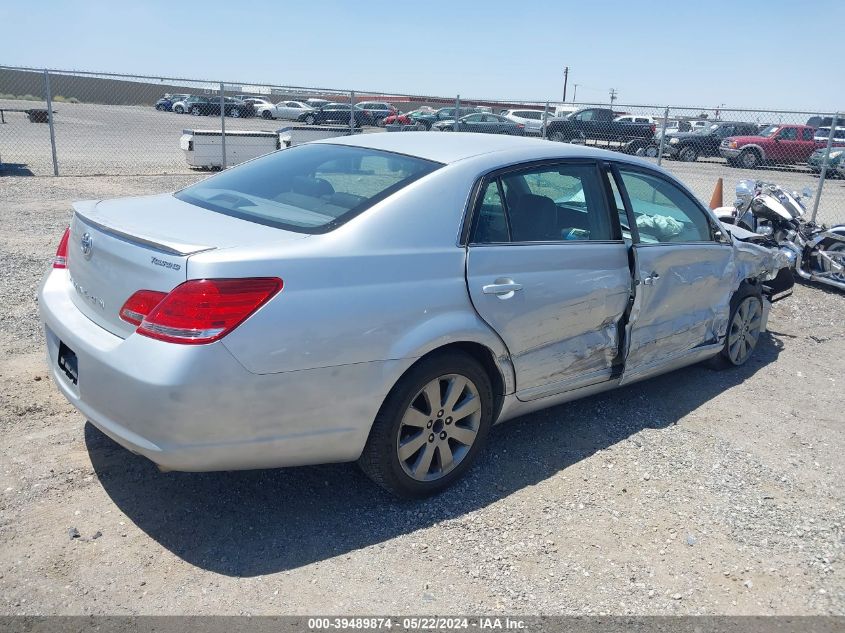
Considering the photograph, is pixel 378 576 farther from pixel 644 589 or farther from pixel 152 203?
pixel 152 203

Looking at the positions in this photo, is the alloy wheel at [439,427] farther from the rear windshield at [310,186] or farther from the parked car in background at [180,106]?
the parked car in background at [180,106]

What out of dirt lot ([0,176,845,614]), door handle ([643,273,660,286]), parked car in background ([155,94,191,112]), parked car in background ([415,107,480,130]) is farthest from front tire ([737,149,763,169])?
parked car in background ([155,94,191,112])

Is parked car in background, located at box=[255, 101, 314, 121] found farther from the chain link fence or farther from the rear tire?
the rear tire

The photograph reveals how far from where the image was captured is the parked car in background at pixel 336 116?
23.6 m

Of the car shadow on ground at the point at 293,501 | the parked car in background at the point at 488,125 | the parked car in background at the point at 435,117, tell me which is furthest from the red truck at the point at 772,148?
the car shadow on ground at the point at 293,501

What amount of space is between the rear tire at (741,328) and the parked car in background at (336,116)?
51.6 feet

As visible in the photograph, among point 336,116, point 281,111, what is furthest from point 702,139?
point 281,111

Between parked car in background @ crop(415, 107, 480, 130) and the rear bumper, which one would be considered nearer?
the rear bumper

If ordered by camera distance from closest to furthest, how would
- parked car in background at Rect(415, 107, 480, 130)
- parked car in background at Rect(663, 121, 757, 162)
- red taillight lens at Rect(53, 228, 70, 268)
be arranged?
red taillight lens at Rect(53, 228, 70, 268) → parked car in background at Rect(663, 121, 757, 162) → parked car in background at Rect(415, 107, 480, 130)

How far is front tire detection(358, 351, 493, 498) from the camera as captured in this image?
3.05 meters

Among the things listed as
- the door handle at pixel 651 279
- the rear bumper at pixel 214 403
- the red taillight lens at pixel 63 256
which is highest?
the red taillight lens at pixel 63 256

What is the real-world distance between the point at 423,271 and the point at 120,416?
4.38 feet

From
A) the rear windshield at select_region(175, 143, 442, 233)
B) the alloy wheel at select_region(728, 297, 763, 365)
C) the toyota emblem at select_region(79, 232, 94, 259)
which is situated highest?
the rear windshield at select_region(175, 143, 442, 233)

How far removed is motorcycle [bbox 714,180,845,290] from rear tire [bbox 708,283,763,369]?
2.66 meters
